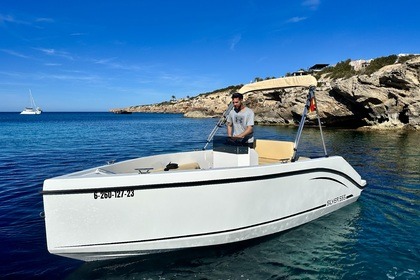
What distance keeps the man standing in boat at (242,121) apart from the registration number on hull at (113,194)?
9.45 ft

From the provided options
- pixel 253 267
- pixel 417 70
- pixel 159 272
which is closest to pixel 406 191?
pixel 253 267

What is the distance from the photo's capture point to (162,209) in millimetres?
4684

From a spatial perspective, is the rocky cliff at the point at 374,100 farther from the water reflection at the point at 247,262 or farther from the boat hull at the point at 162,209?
the boat hull at the point at 162,209

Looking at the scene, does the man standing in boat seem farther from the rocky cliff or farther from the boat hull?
the rocky cliff

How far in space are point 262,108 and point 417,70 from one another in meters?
29.0

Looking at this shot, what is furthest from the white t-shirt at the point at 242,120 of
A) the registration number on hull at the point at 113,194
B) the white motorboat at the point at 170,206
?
the registration number on hull at the point at 113,194

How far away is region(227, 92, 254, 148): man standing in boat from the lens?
21.7 ft

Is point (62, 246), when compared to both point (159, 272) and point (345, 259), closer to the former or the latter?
point (159, 272)

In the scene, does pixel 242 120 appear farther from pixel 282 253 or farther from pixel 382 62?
pixel 382 62

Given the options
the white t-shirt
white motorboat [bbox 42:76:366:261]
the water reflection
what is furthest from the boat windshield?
the water reflection

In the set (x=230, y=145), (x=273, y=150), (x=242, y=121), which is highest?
(x=242, y=121)

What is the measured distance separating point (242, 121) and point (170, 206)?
2.88m

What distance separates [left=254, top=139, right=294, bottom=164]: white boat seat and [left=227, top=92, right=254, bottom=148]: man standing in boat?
858 millimetres

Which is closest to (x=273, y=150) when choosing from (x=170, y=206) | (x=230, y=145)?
(x=230, y=145)
